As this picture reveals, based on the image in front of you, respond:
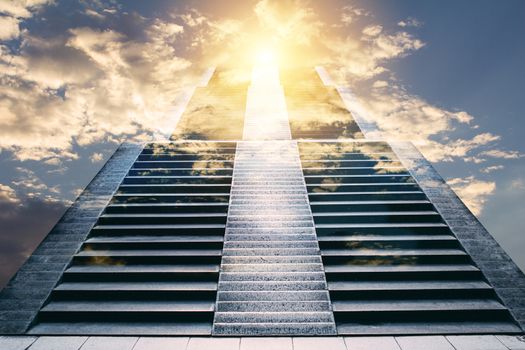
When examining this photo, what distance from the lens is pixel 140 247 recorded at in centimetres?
670

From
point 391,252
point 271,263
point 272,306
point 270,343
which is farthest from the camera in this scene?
point 391,252

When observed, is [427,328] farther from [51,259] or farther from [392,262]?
[51,259]

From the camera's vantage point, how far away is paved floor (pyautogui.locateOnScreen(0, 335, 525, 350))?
186 inches

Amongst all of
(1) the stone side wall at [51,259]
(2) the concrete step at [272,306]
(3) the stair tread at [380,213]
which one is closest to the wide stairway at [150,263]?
(1) the stone side wall at [51,259]

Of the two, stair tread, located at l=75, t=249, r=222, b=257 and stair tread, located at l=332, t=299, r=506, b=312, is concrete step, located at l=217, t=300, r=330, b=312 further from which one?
stair tread, located at l=75, t=249, r=222, b=257

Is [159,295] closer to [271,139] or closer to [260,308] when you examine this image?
[260,308]

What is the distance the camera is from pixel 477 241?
679cm

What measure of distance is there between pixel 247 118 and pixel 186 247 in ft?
29.6

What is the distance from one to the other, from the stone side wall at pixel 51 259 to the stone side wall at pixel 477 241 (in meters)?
8.69

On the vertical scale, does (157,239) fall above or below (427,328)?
above

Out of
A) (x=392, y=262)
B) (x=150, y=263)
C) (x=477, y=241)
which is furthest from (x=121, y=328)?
(x=477, y=241)

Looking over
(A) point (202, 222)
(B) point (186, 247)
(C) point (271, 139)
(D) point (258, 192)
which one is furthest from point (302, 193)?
(C) point (271, 139)

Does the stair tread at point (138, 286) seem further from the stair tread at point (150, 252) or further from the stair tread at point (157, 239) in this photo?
the stair tread at point (157, 239)

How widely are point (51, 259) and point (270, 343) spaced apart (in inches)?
197
